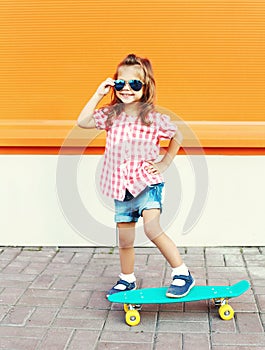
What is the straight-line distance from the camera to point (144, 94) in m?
3.42

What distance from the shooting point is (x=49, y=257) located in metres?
4.65

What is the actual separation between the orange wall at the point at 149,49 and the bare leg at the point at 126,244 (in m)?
1.52

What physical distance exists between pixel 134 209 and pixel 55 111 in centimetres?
167

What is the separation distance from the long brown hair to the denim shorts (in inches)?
15.4

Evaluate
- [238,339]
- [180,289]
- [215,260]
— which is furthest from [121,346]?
[215,260]

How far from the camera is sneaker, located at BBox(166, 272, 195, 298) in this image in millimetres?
3361

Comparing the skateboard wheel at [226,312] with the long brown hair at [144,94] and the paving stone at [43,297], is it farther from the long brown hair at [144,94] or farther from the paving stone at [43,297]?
the long brown hair at [144,94]

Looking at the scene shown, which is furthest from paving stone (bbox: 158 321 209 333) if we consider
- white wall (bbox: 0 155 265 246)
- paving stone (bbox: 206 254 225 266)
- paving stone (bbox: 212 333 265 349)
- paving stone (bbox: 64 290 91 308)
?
white wall (bbox: 0 155 265 246)

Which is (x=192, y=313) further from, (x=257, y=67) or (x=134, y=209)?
(x=257, y=67)


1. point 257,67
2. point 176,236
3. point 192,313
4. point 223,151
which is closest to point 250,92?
point 257,67

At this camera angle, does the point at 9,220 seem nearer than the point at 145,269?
No

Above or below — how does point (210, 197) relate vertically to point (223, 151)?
below

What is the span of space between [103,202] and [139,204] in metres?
1.41

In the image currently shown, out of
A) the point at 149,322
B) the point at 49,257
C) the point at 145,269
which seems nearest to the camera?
the point at 149,322
